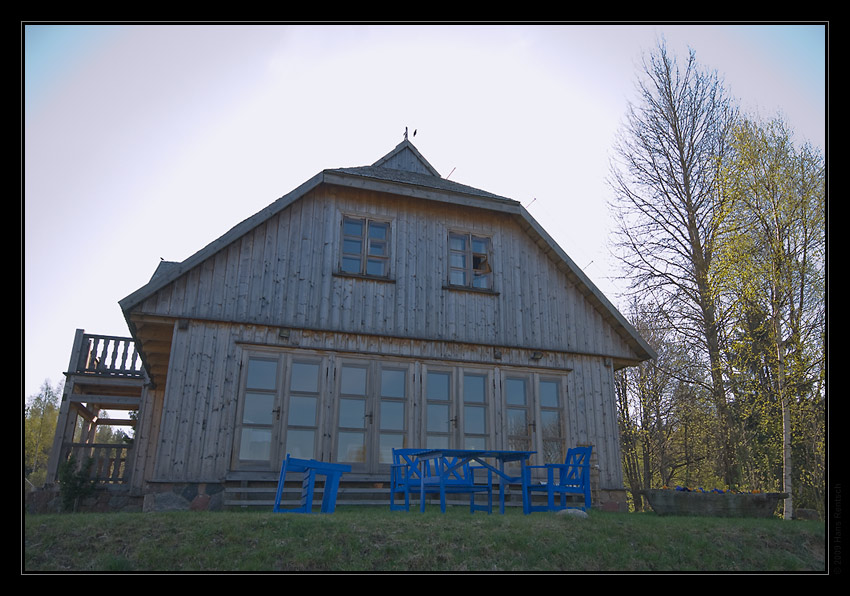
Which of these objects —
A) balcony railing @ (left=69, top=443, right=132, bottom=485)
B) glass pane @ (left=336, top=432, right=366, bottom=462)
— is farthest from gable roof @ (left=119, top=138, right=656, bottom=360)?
balcony railing @ (left=69, top=443, right=132, bottom=485)

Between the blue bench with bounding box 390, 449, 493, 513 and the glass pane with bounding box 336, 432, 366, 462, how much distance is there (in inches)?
30.7

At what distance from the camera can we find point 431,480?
31.9ft

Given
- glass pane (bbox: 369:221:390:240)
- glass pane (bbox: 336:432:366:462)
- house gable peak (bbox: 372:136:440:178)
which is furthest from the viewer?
house gable peak (bbox: 372:136:440:178)

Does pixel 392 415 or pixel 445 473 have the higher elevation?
pixel 392 415

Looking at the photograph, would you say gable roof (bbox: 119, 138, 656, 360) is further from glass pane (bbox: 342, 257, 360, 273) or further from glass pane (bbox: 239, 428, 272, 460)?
glass pane (bbox: 239, 428, 272, 460)

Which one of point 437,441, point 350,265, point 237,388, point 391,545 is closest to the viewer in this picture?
point 391,545

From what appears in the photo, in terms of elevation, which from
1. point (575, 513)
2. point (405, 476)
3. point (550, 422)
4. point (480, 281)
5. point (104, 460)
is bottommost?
point (104, 460)

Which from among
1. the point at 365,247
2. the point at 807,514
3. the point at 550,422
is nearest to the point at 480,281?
the point at 365,247

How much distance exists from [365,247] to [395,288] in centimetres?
101

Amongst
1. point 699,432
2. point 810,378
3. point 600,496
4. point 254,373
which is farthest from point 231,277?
point 699,432

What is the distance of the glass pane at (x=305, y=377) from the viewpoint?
11734 millimetres

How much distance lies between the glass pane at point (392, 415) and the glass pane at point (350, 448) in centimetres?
52

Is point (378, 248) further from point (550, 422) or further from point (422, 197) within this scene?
point (550, 422)

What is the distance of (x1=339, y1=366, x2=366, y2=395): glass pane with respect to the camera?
1199 centimetres
